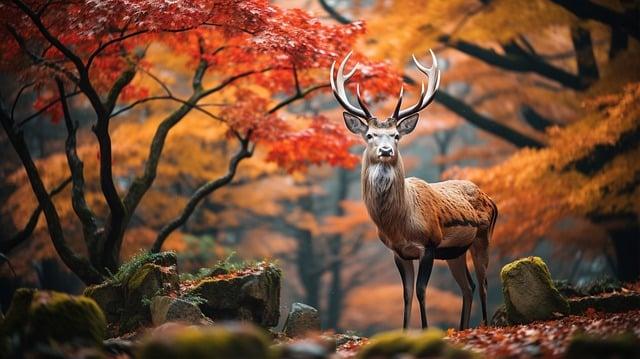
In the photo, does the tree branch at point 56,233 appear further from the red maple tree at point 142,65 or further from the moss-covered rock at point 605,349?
the moss-covered rock at point 605,349

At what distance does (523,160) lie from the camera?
34.3 feet

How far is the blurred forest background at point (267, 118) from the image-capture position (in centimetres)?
841

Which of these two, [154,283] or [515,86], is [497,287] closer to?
[515,86]

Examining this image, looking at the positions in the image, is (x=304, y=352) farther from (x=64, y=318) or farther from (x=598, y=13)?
(x=598, y=13)

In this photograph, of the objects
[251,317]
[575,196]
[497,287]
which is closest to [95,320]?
[251,317]

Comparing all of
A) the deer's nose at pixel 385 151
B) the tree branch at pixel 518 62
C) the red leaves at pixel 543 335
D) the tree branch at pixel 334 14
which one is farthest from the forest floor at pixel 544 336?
the tree branch at pixel 334 14

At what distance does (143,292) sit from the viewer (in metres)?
7.25

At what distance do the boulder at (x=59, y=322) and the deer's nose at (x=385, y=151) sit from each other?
2.98m

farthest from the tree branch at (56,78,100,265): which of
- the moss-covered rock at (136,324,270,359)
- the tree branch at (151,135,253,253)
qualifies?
the moss-covered rock at (136,324,270,359)

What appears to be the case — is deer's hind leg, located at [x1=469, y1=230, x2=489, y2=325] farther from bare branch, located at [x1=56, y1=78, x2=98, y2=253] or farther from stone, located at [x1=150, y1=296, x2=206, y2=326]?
bare branch, located at [x1=56, y1=78, x2=98, y2=253]

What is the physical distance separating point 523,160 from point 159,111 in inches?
319

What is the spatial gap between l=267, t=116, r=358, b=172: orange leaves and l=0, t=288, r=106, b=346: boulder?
16.8 ft

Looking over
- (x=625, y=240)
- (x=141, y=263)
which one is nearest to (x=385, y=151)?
(x=141, y=263)

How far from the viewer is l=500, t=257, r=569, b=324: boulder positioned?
6.91 m
